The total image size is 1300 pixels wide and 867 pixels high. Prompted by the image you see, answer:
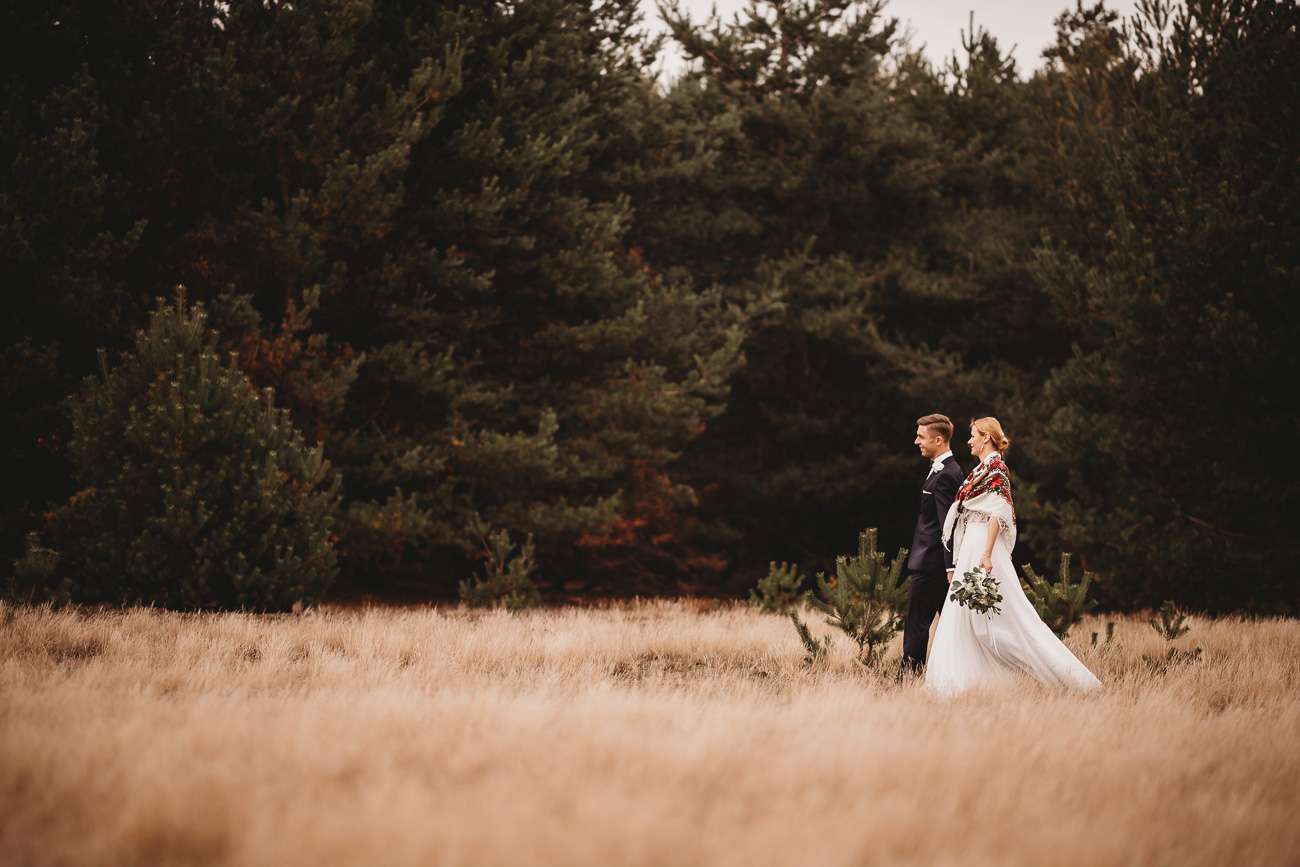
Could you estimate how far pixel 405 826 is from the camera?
285 cm

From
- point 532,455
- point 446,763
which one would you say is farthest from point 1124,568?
point 446,763

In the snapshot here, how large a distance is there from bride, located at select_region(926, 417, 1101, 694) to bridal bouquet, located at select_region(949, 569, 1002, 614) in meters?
0.08

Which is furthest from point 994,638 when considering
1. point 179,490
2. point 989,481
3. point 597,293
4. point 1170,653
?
point 597,293

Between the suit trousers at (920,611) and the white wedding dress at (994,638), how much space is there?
Answer: 0.75ft

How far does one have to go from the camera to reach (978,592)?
18.1 feet

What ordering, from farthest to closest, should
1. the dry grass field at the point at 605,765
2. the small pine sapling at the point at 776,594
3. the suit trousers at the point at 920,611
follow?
the small pine sapling at the point at 776,594 → the suit trousers at the point at 920,611 → the dry grass field at the point at 605,765

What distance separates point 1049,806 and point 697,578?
17.6 meters

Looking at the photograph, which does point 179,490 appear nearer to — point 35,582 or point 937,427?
point 35,582

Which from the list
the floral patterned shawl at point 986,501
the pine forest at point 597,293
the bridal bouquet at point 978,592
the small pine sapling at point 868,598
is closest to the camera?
the bridal bouquet at point 978,592

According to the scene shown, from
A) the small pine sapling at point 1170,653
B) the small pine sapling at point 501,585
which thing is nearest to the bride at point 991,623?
the small pine sapling at point 1170,653

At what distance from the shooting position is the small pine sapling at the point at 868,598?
262 inches

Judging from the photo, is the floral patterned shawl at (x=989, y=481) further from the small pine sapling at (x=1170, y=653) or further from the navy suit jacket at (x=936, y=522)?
the small pine sapling at (x=1170, y=653)

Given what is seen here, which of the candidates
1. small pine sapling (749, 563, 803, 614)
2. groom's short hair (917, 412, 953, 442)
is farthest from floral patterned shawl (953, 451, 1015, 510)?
small pine sapling (749, 563, 803, 614)

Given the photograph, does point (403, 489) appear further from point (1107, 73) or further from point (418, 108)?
point (1107, 73)
